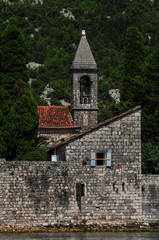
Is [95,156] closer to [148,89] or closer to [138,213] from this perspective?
[138,213]

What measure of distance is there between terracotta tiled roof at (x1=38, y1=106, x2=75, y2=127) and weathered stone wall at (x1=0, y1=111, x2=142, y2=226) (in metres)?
14.4

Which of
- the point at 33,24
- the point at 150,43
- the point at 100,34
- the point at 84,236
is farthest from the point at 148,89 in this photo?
the point at 33,24

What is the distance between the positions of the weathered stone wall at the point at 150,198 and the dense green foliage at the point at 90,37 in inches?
886

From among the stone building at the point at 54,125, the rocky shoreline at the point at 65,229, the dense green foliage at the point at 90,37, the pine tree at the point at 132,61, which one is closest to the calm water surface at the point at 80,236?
the rocky shoreline at the point at 65,229

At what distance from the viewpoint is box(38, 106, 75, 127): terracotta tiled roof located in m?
47.1

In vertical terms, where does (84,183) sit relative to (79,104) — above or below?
below

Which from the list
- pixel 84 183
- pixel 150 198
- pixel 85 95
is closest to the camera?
pixel 84 183

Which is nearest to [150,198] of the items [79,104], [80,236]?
[80,236]

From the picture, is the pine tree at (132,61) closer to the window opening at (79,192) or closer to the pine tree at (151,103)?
the pine tree at (151,103)

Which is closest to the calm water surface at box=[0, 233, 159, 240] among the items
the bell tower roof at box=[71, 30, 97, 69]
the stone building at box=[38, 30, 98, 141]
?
the stone building at box=[38, 30, 98, 141]

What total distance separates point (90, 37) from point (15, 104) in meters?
65.7

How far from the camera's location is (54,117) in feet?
158

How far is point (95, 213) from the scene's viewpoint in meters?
31.7

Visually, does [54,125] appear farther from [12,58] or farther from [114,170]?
[114,170]
